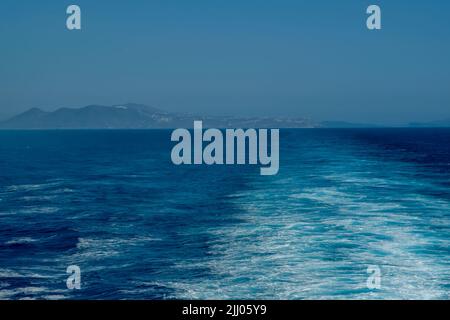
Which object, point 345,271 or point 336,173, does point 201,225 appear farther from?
point 336,173

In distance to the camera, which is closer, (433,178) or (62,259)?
(62,259)

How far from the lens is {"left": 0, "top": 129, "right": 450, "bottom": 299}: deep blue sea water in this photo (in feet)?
48.2

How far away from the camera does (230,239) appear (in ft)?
67.6

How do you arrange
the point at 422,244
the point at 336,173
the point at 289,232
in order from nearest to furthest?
the point at 422,244, the point at 289,232, the point at 336,173

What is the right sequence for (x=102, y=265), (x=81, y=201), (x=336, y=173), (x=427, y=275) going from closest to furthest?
(x=427, y=275) → (x=102, y=265) → (x=81, y=201) → (x=336, y=173)

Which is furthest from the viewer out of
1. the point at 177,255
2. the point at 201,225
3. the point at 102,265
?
the point at 201,225

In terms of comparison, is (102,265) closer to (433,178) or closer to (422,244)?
(422,244)

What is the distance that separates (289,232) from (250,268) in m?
5.33

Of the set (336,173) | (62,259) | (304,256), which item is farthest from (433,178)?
(62,259)

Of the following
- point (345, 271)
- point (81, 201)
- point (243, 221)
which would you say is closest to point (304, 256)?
point (345, 271)

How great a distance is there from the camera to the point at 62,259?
17.7m

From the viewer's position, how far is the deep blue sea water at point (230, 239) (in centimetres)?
1470

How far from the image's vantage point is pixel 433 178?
40031mm

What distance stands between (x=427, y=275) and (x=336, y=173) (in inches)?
1099
